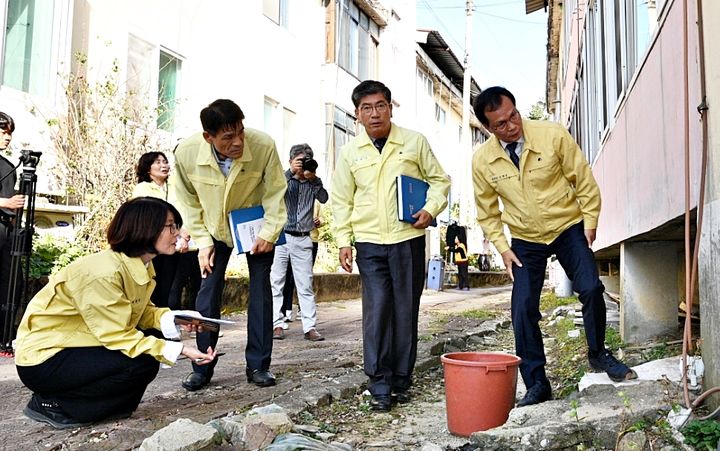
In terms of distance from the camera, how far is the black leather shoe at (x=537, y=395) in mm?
3643

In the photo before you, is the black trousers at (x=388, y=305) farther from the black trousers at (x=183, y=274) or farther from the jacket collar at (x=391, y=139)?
the black trousers at (x=183, y=274)

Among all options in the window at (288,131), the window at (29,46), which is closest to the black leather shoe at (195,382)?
the window at (29,46)

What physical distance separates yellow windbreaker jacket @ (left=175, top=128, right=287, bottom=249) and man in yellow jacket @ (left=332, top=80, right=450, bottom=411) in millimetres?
427

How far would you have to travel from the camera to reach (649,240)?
5.14 m

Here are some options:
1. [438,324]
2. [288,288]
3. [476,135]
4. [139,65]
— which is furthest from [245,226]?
[476,135]

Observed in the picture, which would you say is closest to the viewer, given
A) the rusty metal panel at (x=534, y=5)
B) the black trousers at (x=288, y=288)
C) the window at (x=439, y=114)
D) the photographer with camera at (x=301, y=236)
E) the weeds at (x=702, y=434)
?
the weeds at (x=702, y=434)

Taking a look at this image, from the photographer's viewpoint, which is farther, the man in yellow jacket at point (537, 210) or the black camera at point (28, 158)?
the black camera at point (28, 158)

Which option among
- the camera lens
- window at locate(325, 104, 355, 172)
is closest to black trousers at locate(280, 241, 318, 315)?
the camera lens

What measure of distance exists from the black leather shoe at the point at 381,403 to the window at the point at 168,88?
6906 millimetres

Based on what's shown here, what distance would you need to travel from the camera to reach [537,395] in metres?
3.70

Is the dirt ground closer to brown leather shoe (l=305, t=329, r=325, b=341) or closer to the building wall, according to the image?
brown leather shoe (l=305, t=329, r=325, b=341)

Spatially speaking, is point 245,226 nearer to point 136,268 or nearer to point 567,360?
point 136,268

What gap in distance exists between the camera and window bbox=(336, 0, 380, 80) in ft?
56.7

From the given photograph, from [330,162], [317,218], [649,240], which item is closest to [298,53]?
[330,162]
